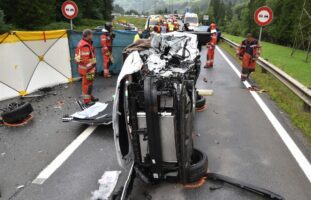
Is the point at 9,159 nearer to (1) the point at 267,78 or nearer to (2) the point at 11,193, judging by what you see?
(2) the point at 11,193

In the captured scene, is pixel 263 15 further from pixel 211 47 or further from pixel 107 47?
pixel 107 47

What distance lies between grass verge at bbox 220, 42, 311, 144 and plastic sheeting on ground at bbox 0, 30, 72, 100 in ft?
21.2

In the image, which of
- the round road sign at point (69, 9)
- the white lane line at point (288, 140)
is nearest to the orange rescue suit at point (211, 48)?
the white lane line at point (288, 140)

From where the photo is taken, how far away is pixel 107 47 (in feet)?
38.9

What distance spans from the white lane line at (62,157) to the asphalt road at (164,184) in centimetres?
7

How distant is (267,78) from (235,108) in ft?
14.9

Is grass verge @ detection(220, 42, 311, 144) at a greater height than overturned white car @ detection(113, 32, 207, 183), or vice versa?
overturned white car @ detection(113, 32, 207, 183)

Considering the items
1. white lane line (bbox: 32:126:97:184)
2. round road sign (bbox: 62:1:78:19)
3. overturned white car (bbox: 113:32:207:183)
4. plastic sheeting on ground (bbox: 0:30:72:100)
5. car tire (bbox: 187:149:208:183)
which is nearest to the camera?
overturned white car (bbox: 113:32:207:183)

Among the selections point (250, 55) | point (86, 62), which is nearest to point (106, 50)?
point (86, 62)

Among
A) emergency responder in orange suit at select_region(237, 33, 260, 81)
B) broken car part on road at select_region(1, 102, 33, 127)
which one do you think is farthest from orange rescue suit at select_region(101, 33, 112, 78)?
broken car part on road at select_region(1, 102, 33, 127)

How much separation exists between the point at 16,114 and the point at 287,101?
6665 millimetres

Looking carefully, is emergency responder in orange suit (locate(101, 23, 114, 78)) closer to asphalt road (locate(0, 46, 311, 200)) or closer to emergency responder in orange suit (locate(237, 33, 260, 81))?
asphalt road (locate(0, 46, 311, 200))

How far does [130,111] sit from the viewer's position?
4012 millimetres

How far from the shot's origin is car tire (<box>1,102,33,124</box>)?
22.6 ft
